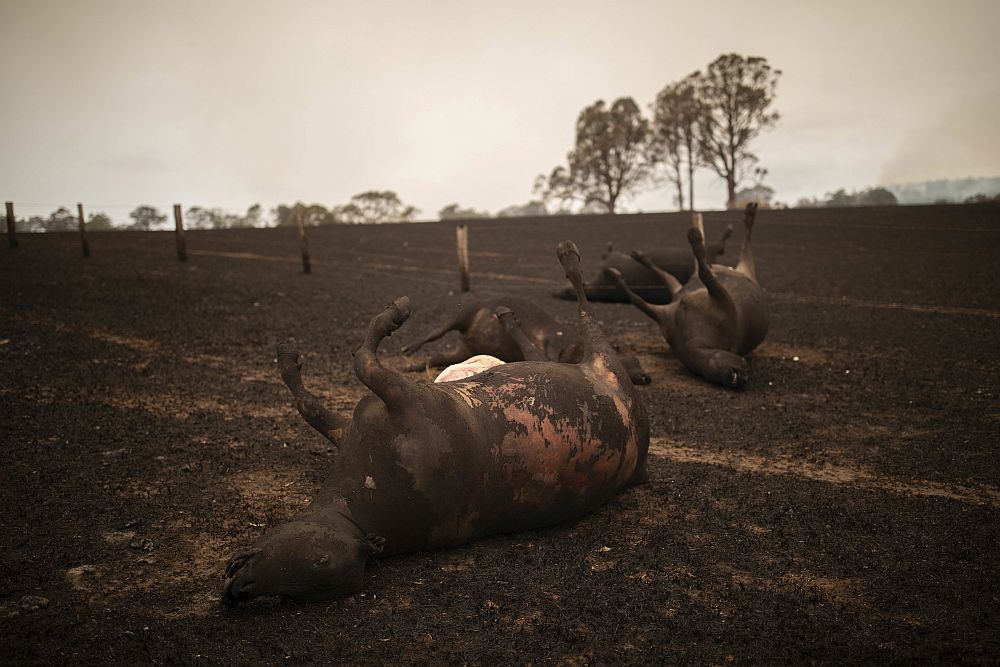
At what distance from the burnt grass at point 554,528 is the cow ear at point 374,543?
0.20 metres

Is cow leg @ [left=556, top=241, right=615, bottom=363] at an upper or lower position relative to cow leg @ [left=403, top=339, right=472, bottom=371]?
upper

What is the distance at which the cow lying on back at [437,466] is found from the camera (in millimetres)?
2893

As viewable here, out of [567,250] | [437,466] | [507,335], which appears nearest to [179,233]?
[507,335]

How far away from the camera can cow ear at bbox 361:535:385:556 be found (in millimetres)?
3078

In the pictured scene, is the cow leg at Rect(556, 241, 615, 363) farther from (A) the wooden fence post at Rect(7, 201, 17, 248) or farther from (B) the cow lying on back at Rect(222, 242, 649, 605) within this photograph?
(A) the wooden fence post at Rect(7, 201, 17, 248)

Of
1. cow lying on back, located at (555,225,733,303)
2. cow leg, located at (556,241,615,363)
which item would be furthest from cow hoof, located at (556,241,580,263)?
cow lying on back, located at (555,225,733,303)

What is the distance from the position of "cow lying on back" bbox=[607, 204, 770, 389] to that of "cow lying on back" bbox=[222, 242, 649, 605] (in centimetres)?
362

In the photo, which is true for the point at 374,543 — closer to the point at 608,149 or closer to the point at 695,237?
the point at 695,237

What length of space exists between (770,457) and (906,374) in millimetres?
3272

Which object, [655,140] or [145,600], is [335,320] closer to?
[145,600]

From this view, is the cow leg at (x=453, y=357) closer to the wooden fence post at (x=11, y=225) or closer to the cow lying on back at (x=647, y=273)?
the cow lying on back at (x=647, y=273)

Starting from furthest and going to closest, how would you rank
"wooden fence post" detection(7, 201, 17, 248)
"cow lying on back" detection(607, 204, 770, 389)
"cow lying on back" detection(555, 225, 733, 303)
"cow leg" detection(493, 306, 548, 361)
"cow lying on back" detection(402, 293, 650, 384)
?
"wooden fence post" detection(7, 201, 17, 248)
"cow lying on back" detection(555, 225, 733, 303)
"cow lying on back" detection(607, 204, 770, 389)
"cow lying on back" detection(402, 293, 650, 384)
"cow leg" detection(493, 306, 548, 361)

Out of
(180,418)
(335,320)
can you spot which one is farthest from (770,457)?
(335,320)

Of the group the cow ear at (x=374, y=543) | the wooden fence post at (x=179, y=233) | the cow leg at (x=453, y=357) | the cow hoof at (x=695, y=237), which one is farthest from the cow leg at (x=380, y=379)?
the wooden fence post at (x=179, y=233)
